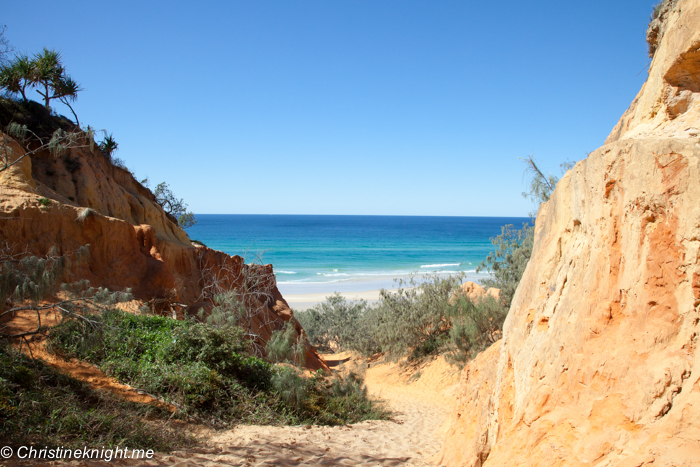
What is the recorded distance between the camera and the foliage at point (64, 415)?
4766 millimetres

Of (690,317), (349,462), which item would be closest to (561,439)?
(690,317)

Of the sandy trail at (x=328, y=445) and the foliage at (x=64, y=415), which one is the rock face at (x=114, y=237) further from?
the sandy trail at (x=328, y=445)

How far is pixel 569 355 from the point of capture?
3.70m

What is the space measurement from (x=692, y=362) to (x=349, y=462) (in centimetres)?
466

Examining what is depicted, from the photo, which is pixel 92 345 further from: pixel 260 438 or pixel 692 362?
pixel 692 362

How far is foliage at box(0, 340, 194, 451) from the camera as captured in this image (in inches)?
188

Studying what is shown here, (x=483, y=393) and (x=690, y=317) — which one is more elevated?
(x=690, y=317)

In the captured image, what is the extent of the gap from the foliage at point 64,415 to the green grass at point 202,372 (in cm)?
73

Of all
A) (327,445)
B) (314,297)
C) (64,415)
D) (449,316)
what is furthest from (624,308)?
(314,297)

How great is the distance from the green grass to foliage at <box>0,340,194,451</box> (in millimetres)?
727

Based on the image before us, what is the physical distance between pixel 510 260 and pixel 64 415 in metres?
15.5

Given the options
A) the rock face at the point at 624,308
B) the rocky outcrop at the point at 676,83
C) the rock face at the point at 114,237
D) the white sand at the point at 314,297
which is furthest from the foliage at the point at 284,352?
the white sand at the point at 314,297

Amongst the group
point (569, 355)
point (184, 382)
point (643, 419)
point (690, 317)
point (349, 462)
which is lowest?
point (349, 462)

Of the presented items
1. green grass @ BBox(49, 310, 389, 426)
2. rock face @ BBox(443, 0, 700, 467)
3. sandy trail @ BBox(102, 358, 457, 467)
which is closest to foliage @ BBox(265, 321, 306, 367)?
green grass @ BBox(49, 310, 389, 426)
